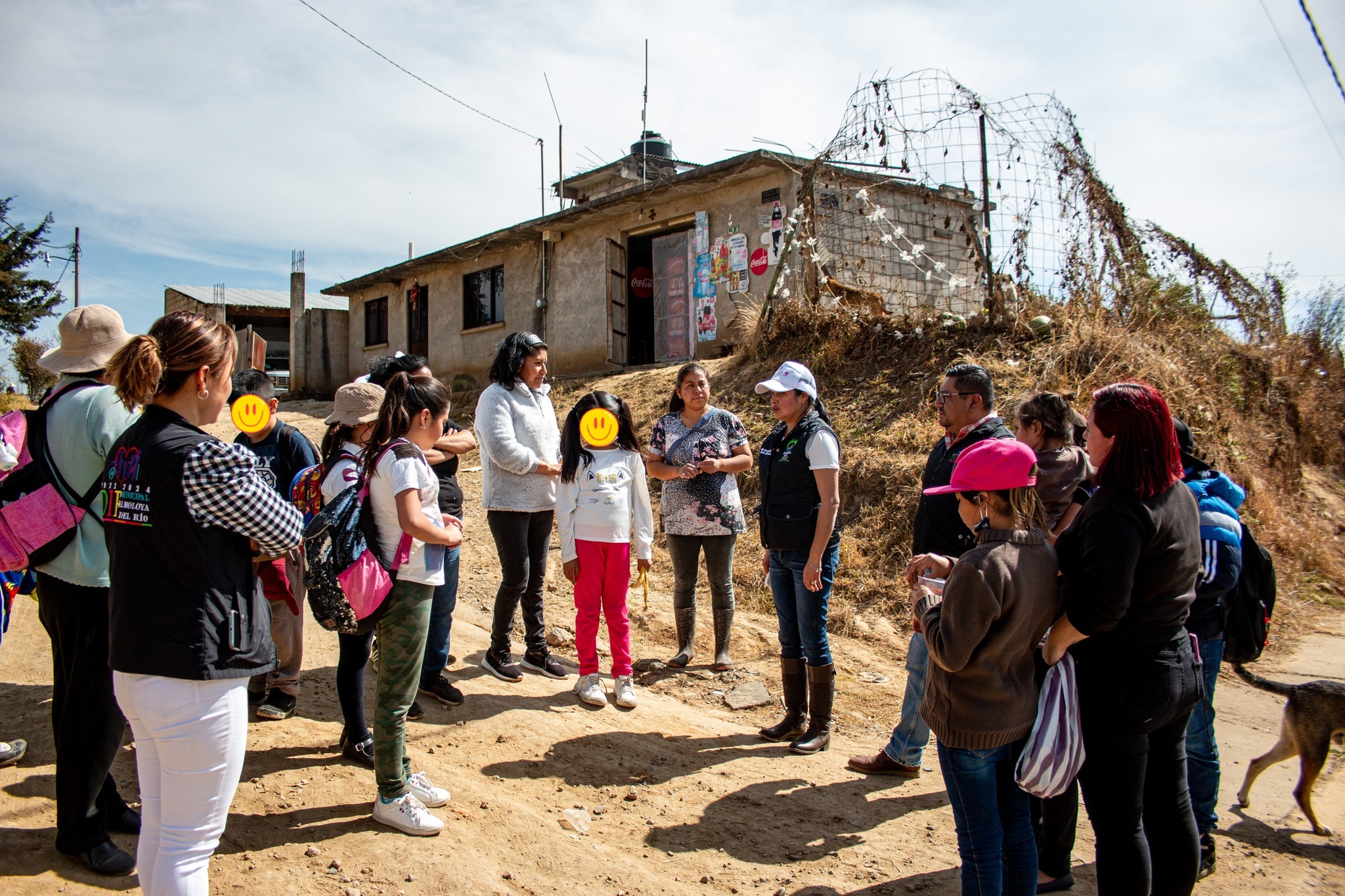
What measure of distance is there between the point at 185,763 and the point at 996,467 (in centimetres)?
228

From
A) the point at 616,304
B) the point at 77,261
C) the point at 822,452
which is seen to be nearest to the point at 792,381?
the point at 822,452

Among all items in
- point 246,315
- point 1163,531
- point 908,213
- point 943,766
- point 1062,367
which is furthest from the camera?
point 246,315

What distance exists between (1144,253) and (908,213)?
425cm

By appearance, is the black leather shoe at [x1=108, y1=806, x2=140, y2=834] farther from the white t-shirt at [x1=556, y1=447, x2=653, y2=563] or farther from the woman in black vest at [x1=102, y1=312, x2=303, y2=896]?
the white t-shirt at [x1=556, y1=447, x2=653, y2=563]

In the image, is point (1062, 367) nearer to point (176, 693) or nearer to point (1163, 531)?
point (1163, 531)

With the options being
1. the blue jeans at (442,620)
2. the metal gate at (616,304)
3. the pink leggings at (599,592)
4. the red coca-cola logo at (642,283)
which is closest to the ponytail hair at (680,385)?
the pink leggings at (599,592)

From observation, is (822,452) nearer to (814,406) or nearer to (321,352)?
(814,406)

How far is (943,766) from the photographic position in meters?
2.40

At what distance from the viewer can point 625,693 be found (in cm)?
438

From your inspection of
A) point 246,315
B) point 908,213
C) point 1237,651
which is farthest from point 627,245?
point 246,315

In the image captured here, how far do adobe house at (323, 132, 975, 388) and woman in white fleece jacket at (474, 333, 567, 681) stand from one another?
6733 mm

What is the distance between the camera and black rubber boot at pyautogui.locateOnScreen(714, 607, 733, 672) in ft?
16.9

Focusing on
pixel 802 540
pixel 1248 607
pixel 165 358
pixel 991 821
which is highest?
pixel 165 358

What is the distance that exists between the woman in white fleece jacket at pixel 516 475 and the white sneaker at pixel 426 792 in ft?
4.83
